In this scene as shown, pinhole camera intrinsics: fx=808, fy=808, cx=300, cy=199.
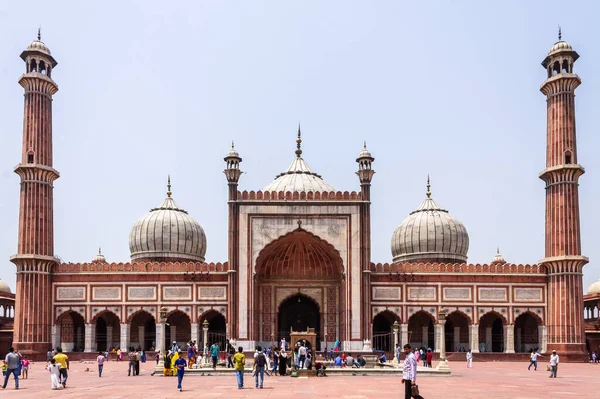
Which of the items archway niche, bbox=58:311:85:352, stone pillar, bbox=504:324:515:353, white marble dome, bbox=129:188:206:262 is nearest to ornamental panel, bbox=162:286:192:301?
archway niche, bbox=58:311:85:352

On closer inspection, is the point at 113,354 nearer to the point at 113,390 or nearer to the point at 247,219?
the point at 247,219

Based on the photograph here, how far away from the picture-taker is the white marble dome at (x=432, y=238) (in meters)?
39.4

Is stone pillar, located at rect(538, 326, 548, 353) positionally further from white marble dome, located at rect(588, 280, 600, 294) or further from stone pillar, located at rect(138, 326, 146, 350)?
stone pillar, located at rect(138, 326, 146, 350)

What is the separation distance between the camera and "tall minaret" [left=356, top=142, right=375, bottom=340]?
32594 mm

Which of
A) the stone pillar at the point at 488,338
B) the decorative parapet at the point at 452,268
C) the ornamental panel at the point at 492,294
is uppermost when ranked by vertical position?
the decorative parapet at the point at 452,268

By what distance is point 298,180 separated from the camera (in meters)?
36.5

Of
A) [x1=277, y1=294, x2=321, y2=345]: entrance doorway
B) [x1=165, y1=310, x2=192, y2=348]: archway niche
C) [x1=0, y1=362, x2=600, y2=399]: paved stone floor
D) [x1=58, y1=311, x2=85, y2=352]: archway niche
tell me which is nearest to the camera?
[x1=0, y1=362, x2=600, y2=399]: paved stone floor

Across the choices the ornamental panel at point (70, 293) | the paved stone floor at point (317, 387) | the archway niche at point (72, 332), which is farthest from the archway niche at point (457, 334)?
the archway niche at point (72, 332)

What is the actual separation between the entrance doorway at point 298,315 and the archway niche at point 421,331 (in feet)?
13.8

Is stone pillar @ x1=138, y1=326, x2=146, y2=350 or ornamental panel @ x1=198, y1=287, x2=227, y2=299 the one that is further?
stone pillar @ x1=138, y1=326, x2=146, y2=350

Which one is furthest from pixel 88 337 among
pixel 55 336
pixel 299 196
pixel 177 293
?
pixel 299 196

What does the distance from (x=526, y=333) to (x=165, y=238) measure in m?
17.5

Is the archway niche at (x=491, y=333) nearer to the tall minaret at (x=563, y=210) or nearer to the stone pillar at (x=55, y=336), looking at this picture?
the tall minaret at (x=563, y=210)

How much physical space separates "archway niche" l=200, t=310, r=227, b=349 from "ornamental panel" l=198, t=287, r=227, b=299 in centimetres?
68
